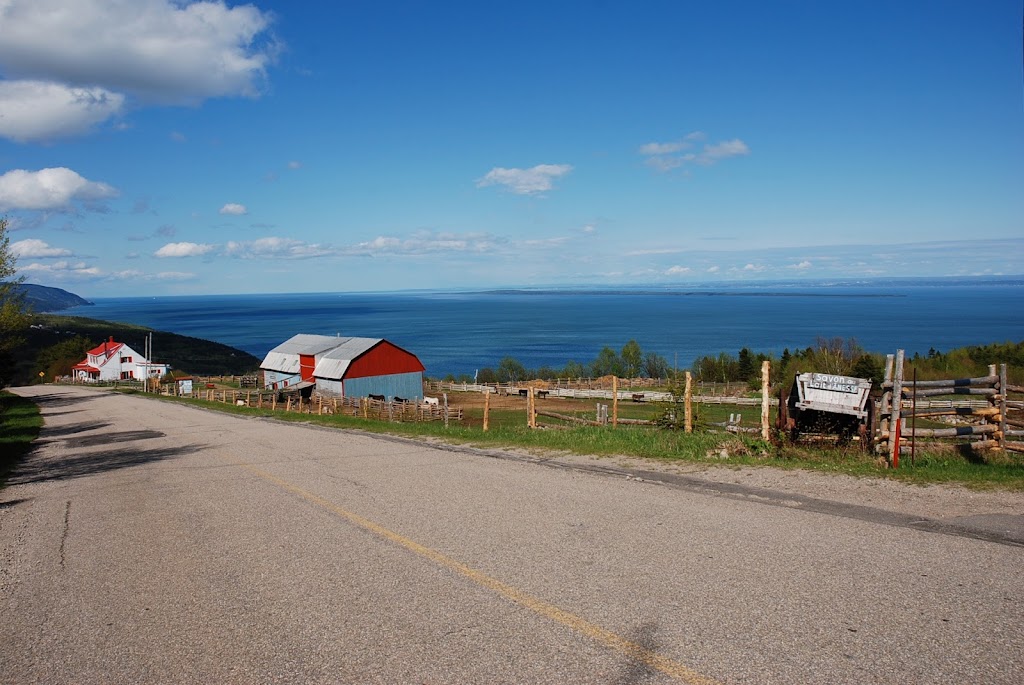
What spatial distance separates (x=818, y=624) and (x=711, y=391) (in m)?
53.2

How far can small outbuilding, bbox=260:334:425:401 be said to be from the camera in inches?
1972

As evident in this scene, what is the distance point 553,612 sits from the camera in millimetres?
5469

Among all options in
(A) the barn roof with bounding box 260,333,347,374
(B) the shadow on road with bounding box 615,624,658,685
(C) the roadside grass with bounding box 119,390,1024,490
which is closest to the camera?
(B) the shadow on road with bounding box 615,624,658,685

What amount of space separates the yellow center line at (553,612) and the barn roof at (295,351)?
47791mm

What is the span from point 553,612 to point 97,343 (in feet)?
529

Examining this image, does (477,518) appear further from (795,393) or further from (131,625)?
(795,393)

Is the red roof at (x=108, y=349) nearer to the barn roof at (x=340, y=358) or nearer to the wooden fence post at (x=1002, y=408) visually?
A: the barn roof at (x=340, y=358)

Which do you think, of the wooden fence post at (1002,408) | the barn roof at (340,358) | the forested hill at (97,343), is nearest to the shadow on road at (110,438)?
the wooden fence post at (1002,408)

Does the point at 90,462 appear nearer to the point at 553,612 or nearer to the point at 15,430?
the point at 15,430

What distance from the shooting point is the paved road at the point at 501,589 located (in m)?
4.66

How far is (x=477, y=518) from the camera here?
340 inches

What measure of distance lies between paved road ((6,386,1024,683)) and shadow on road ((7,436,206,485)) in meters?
3.59

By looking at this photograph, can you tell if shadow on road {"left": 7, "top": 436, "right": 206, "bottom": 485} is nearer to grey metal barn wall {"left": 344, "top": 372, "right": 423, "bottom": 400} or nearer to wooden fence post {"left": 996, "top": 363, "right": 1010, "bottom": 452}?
wooden fence post {"left": 996, "top": 363, "right": 1010, "bottom": 452}

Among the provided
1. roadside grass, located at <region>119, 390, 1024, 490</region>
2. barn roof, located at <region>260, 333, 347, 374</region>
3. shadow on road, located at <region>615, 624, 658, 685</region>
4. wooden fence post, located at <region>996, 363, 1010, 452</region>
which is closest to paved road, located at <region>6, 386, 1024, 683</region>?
shadow on road, located at <region>615, 624, 658, 685</region>
